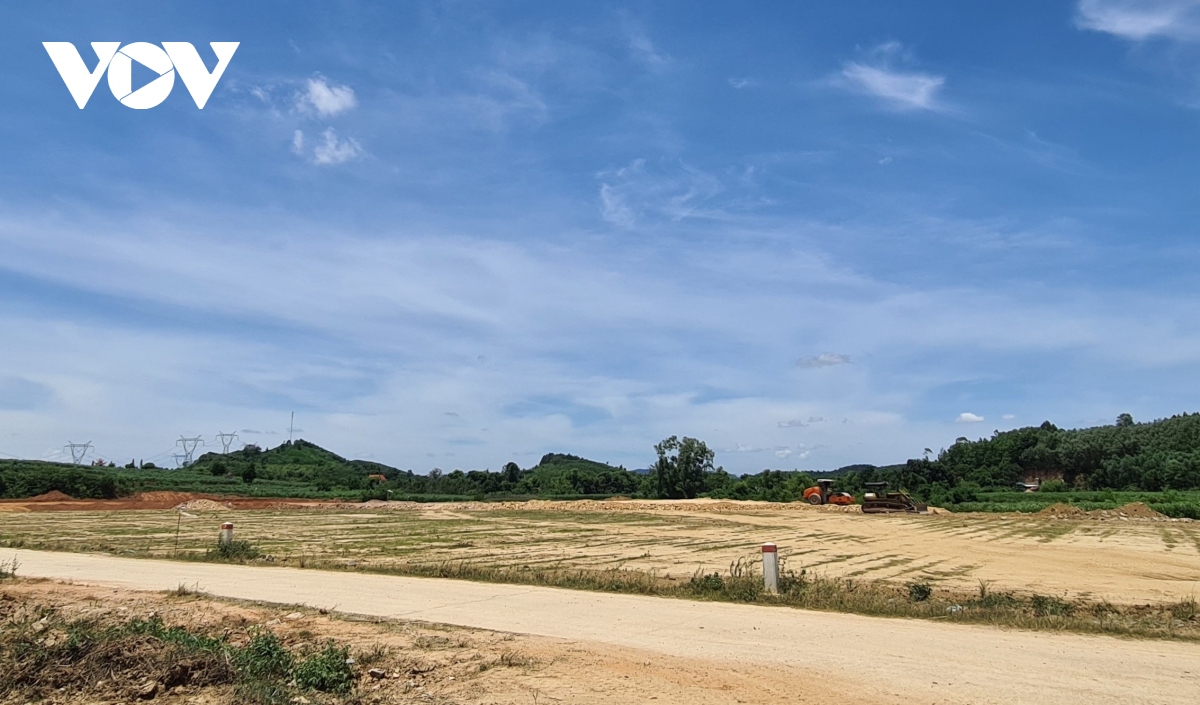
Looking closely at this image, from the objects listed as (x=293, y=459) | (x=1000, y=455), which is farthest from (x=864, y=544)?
(x=293, y=459)

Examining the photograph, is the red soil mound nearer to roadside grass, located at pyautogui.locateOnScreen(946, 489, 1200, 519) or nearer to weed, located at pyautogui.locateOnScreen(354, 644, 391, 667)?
weed, located at pyautogui.locateOnScreen(354, 644, 391, 667)

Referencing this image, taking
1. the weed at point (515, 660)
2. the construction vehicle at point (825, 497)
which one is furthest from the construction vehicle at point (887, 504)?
the weed at point (515, 660)

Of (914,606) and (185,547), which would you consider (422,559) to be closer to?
(185,547)

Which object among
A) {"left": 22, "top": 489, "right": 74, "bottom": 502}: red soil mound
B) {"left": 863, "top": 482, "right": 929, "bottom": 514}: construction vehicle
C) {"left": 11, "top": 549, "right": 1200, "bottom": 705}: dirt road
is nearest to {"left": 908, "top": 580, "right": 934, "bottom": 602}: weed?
{"left": 11, "top": 549, "right": 1200, "bottom": 705}: dirt road

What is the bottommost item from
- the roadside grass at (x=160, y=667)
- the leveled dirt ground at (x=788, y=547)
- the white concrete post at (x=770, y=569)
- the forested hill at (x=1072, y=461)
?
the leveled dirt ground at (x=788, y=547)

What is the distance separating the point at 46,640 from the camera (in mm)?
9742

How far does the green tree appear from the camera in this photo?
10219cm

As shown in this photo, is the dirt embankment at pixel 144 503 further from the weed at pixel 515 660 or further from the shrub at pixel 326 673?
the weed at pixel 515 660

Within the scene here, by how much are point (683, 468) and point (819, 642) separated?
94327 millimetres

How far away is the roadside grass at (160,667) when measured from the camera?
26.3 feet

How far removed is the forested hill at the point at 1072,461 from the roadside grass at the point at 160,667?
87.6 m

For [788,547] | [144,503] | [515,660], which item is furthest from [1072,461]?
[515,660]

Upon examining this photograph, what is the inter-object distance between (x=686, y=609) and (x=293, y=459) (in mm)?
178817

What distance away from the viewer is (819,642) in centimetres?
966
